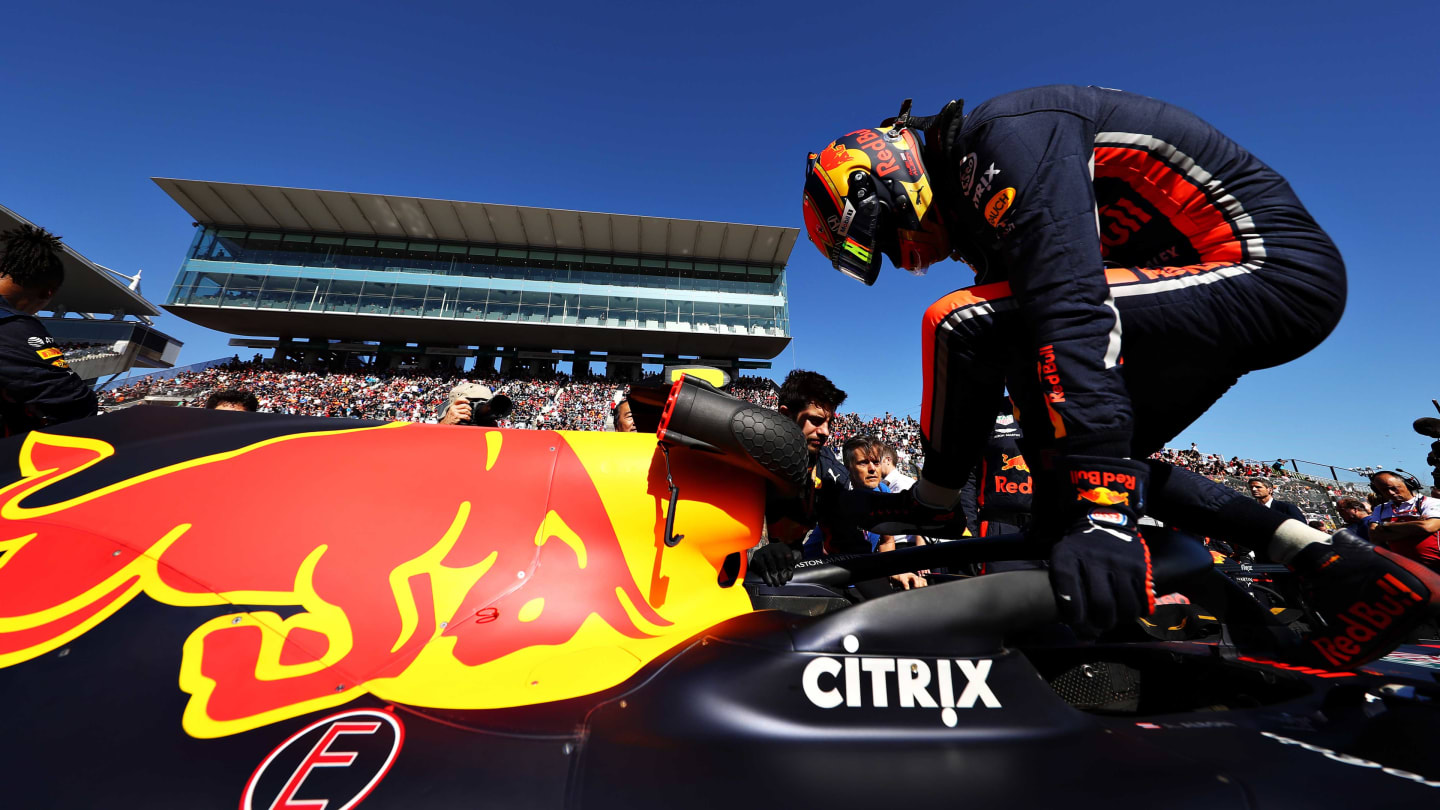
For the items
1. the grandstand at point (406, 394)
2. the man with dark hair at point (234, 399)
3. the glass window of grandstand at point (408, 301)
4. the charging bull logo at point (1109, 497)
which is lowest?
the charging bull logo at point (1109, 497)

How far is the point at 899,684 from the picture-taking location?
0.97 m

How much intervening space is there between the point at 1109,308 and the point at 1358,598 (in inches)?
33.4

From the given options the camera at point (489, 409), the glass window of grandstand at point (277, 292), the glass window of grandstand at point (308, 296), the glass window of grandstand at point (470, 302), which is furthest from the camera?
the glass window of grandstand at point (470, 302)

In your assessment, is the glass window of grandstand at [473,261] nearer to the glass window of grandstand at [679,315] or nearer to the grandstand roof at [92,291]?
the glass window of grandstand at [679,315]

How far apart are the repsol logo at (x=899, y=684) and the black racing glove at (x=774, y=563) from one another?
1.83ft

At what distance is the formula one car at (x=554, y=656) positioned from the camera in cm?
79

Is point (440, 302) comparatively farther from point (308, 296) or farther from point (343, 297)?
point (308, 296)

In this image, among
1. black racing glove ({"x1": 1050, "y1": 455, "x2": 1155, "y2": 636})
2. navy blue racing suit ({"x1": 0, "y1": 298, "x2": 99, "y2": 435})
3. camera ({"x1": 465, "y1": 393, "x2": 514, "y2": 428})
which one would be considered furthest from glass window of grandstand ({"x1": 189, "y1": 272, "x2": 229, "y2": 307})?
black racing glove ({"x1": 1050, "y1": 455, "x2": 1155, "y2": 636})

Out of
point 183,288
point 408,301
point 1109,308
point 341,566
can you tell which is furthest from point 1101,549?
point 183,288

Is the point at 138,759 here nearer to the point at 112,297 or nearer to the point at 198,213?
the point at 198,213

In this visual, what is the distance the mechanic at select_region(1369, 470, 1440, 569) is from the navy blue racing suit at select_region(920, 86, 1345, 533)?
12.1ft

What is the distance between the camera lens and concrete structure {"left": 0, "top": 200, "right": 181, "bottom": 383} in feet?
90.4

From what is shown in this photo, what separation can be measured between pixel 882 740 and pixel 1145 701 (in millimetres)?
997

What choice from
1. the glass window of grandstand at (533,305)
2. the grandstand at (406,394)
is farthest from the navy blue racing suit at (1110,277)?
the glass window of grandstand at (533,305)
